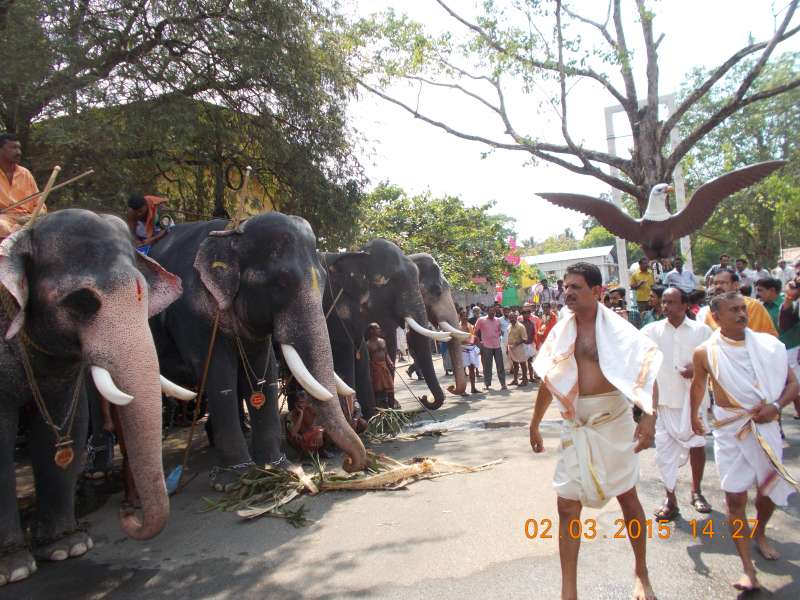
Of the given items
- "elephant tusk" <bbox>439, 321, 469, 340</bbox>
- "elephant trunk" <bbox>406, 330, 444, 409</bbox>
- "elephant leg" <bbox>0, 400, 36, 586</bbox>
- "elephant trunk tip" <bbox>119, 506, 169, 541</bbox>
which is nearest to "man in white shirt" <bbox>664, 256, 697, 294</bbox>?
"elephant tusk" <bbox>439, 321, 469, 340</bbox>

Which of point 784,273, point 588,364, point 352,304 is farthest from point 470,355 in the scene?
point 588,364

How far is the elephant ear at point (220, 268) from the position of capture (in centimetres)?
538

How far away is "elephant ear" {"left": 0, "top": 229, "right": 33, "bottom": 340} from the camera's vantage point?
3482 millimetres

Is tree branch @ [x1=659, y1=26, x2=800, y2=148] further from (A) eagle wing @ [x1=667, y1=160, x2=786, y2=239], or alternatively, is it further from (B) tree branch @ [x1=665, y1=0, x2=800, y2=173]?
(A) eagle wing @ [x1=667, y1=160, x2=786, y2=239]

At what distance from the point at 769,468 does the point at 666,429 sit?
97 centimetres

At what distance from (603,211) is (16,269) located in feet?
19.9

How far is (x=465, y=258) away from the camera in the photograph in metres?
21.6

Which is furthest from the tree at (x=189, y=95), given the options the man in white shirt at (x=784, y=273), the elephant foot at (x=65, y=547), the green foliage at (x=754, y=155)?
the green foliage at (x=754, y=155)

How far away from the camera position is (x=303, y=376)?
473 centimetres

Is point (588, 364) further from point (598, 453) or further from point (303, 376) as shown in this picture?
point (303, 376)

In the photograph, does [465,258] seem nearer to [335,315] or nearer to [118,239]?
[335,315]

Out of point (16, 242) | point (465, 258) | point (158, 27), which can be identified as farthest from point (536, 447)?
point (465, 258)

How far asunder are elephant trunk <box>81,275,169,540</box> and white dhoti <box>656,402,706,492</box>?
10.6 ft

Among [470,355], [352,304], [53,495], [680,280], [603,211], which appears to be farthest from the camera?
[470,355]
